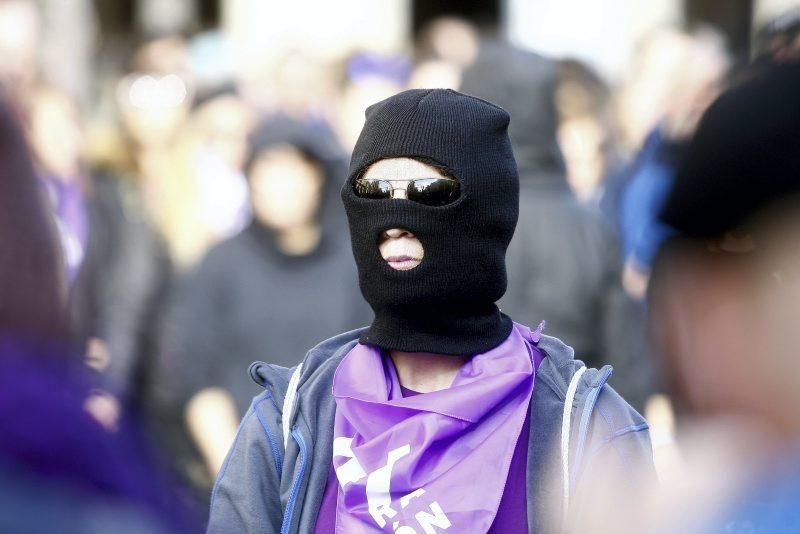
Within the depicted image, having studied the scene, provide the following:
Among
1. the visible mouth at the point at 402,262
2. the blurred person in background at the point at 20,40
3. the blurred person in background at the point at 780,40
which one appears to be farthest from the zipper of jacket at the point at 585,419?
the blurred person in background at the point at 20,40

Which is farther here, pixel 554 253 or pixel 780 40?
pixel 554 253

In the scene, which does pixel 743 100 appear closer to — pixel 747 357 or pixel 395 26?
pixel 747 357

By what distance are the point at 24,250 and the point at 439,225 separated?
127 cm

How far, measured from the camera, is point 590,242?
17.2 ft

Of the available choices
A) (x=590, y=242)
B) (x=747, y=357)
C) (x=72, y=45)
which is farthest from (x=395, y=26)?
(x=747, y=357)

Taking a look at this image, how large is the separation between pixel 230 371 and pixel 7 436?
350 cm

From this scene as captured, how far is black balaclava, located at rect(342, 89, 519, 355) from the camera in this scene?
308 centimetres

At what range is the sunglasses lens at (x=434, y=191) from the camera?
121 inches

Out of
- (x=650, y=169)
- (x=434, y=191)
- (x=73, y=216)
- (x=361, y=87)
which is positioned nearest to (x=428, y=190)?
(x=434, y=191)

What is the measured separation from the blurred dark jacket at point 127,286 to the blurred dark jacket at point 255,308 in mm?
425

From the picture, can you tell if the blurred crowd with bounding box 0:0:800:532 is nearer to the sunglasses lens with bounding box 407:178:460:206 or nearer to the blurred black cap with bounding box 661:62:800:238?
the blurred black cap with bounding box 661:62:800:238

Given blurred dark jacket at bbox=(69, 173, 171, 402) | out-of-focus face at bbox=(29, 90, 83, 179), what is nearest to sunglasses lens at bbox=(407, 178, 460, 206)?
out-of-focus face at bbox=(29, 90, 83, 179)

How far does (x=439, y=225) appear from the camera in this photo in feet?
10.2

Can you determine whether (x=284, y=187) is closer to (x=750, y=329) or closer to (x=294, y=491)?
(x=294, y=491)
